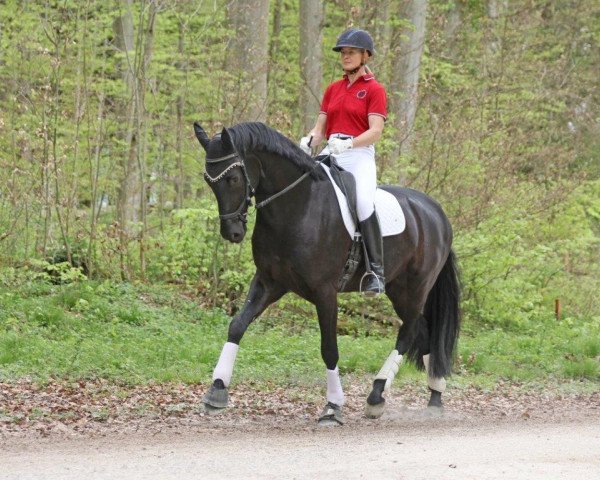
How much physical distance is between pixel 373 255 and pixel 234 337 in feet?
4.62

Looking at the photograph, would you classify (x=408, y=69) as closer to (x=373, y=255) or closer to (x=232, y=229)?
(x=373, y=255)

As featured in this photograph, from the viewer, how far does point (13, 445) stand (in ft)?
23.2

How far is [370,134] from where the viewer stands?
28.0ft

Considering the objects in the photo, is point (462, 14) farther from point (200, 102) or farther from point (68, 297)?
point (68, 297)

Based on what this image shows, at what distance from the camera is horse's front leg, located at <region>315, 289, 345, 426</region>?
8266mm

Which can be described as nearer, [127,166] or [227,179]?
[227,179]

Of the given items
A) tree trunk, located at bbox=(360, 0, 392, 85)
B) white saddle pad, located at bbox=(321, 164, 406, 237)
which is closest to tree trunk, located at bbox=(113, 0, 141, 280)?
tree trunk, located at bbox=(360, 0, 392, 85)

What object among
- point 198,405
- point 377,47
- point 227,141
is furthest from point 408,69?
point 227,141

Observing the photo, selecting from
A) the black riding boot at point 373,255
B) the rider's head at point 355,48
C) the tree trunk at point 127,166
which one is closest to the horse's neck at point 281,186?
the black riding boot at point 373,255

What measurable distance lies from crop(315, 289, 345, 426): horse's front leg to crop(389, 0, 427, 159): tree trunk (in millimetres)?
7422

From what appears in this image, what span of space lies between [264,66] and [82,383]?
7306mm

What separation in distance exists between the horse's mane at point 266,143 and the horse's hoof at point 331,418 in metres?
1.94


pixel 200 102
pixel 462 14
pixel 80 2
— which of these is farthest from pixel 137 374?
pixel 462 14

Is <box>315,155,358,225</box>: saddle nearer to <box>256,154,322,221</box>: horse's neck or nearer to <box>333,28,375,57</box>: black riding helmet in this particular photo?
<box>256,154,322,221</box>: horse's neck
